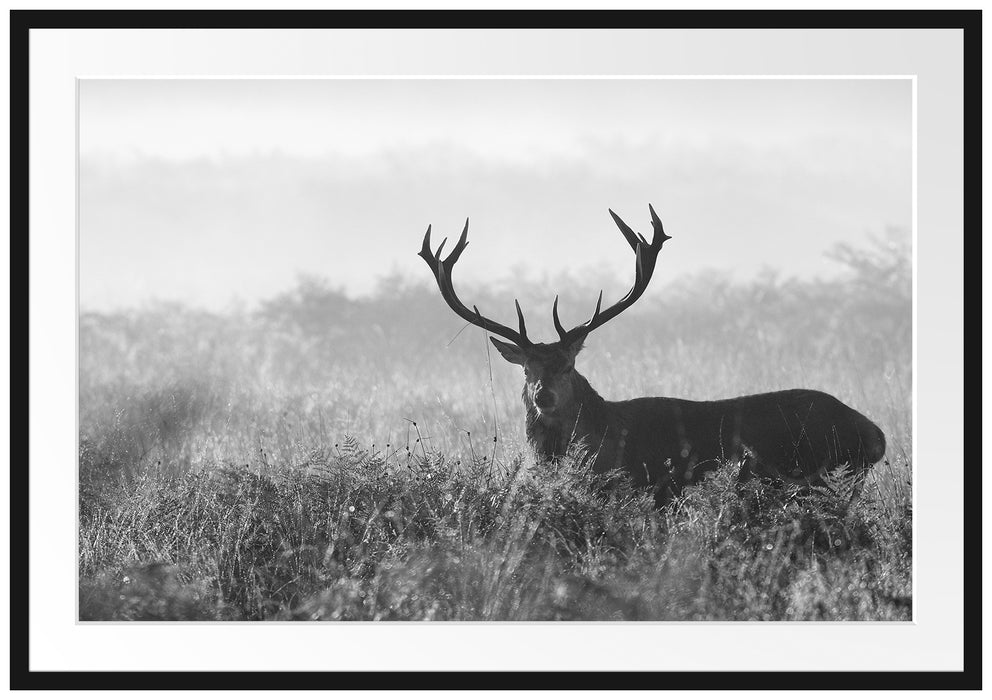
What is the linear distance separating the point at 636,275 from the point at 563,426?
1.08m

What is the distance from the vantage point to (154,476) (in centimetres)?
642

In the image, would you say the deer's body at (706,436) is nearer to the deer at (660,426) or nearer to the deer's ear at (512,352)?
the deer at (660,426)

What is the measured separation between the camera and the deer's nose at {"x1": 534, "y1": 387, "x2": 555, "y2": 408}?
5.85m

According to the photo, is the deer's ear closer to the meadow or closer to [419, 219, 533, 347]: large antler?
[419, 219, 533, 347]: large antler

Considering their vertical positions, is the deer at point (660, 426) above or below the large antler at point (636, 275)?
below

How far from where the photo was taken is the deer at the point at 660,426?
235 inches

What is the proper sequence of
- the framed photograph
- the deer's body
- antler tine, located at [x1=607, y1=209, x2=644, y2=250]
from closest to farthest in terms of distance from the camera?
the framed photograph, the deer's body, antler tine, located at [x1=607, y1=209, x2=644, y2=250]

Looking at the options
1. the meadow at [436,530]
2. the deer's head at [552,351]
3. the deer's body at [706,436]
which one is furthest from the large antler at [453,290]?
the meadow at [436,530]

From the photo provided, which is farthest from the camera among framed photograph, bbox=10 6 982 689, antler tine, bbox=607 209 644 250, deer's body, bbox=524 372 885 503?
antler tine, bbox=607 209 644 250

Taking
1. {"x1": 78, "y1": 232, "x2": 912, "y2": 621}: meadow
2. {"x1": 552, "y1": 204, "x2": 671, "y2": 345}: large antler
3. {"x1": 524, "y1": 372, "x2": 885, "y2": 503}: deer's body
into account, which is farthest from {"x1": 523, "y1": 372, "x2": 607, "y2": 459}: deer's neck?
{"x1": 552, "y1": 204, "x2": 671, "y2": 345}: large antler

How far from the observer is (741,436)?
6145 mm

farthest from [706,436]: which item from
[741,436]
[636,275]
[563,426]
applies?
[636,275]

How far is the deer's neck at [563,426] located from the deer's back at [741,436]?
135 mm
